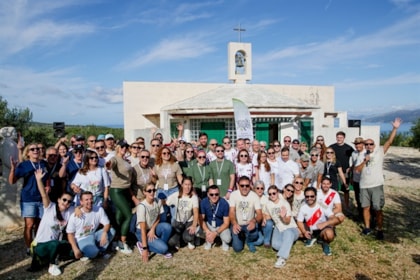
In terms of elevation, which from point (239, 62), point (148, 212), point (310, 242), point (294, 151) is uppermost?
point (239, 62)

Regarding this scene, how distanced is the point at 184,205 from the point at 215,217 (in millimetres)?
583

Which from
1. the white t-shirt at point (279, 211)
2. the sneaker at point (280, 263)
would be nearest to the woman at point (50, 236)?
the sneaker at point (280, 263)

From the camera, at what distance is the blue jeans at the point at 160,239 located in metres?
5.49

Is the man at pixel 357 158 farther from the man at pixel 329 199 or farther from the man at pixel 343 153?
the man at pixel 329 199

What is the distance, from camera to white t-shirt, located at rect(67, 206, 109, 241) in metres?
5.14

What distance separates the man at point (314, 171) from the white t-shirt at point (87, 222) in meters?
4.05

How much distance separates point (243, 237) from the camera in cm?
588

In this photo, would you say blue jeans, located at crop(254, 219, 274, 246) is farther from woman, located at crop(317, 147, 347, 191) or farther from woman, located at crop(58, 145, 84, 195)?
woman, located at crop(58, 145, 84, 195)

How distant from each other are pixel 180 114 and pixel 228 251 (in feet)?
34.5

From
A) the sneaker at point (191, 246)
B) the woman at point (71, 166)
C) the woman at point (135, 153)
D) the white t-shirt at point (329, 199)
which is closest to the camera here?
the woman at point (71, 166)

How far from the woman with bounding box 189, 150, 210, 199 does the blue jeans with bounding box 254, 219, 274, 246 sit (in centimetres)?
131

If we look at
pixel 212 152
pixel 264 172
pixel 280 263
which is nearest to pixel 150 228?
pixel 280 263

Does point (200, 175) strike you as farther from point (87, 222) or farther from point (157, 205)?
point (87, 222)

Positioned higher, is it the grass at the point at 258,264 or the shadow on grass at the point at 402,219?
the shadow on grass at the point at 402,219
